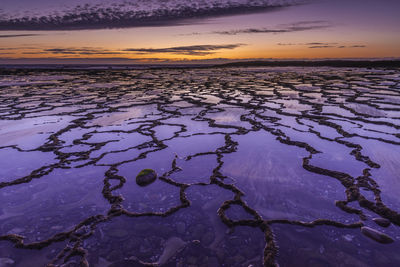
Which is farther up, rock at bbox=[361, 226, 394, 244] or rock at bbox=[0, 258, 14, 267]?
rock at bbox=[361, 226, 394, 244]

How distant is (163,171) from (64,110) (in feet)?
15.4

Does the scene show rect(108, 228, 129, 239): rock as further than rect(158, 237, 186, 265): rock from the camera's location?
Yes

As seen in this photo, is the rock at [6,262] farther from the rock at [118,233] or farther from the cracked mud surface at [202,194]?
the rock at [118,233]

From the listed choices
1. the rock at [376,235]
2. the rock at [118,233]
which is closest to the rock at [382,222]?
the rock at [376,235]

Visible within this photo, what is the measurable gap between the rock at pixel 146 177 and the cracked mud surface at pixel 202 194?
79 mm

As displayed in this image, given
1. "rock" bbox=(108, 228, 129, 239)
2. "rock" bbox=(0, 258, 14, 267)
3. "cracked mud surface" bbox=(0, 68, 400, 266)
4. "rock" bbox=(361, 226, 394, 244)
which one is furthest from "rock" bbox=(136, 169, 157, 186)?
"rock" bbox=(361, 226, 394, 244)

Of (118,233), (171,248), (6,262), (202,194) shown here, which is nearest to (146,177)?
(202,194)

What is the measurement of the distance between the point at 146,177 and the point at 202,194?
615 millimetres

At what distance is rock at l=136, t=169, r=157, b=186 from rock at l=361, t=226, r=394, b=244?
5.95ft

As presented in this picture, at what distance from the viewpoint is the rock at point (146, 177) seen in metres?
2.44

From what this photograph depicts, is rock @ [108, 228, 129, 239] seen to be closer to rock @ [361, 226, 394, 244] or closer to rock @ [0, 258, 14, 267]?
rock @ [0, 258, 14, 267]

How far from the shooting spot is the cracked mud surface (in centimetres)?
158

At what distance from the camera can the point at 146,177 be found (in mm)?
2477

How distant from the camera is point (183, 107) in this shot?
6.43m
